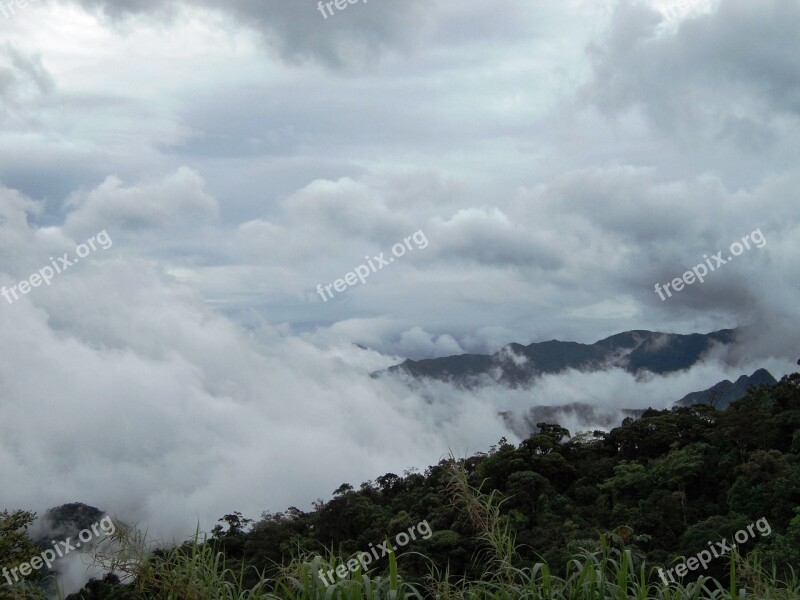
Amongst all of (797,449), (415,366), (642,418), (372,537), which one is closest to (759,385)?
(642,418)

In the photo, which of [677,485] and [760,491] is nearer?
[760,491]

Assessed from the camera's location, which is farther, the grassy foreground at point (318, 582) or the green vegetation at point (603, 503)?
the green vegetation at point (603, 503)

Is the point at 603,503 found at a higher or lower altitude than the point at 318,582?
lower

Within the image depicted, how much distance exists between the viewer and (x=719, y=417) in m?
21.5

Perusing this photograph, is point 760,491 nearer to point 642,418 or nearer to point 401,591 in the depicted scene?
point 642,418

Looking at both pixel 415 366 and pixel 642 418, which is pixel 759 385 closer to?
pixel 642 418

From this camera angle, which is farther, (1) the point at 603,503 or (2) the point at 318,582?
(1) the point at 603,503

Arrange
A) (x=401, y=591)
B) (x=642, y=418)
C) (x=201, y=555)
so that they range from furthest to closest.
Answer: (x=642, y=418), (x=201, y=555), (x=401, y=591)

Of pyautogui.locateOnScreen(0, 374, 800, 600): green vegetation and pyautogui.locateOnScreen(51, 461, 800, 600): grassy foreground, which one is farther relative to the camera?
pyautogui.locateOnScreen(0, 374, 800, 600): green vegetation

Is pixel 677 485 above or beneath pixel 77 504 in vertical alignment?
beneath

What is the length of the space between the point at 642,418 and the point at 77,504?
1159 inches

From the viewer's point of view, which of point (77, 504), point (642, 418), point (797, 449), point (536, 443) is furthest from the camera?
point (77, 504)

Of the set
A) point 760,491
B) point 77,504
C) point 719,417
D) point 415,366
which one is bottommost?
point 760,491

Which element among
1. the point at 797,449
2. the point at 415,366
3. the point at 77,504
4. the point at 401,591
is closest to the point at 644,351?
the point at 415,366
